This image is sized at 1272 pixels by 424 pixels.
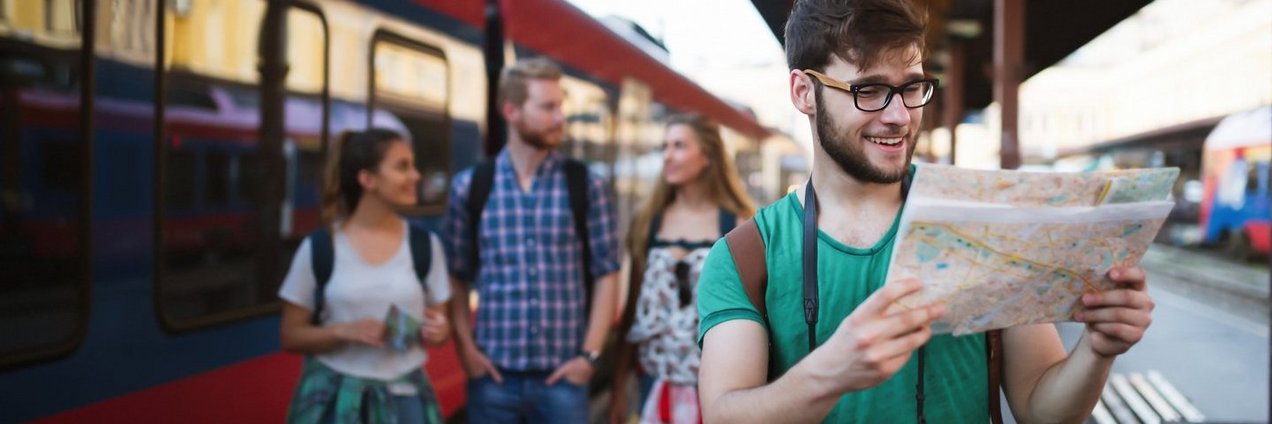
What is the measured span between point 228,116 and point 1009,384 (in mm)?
2617

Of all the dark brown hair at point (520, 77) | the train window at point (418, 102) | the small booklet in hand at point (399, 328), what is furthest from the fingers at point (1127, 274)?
the train window at point (418, 102)

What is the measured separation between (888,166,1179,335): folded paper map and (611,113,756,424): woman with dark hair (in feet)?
6.99

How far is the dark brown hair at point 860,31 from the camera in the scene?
139 centimetres

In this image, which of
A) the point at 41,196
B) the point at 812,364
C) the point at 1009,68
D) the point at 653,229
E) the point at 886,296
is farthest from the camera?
the point at 1009,68

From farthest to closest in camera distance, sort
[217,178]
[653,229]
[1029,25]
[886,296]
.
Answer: [1029,25], [653,229], [217,178], [886,296]

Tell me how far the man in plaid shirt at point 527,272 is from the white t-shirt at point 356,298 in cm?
43

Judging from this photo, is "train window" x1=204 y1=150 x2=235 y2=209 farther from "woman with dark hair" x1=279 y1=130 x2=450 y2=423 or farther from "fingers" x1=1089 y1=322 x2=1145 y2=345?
"fingers" x1=1089 y1=322 x2=1145 y2=345

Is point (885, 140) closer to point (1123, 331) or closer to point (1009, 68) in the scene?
point (1123, 331)

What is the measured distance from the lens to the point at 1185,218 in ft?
96.6

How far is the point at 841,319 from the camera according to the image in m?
1.47

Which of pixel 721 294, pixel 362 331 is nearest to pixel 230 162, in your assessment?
pixel 362 331

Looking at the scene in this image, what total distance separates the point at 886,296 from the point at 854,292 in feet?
0.99

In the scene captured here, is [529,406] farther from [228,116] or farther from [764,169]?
[764,169]

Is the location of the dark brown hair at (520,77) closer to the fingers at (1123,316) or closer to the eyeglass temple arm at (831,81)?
the eyeglass temple arm at (831,81)
